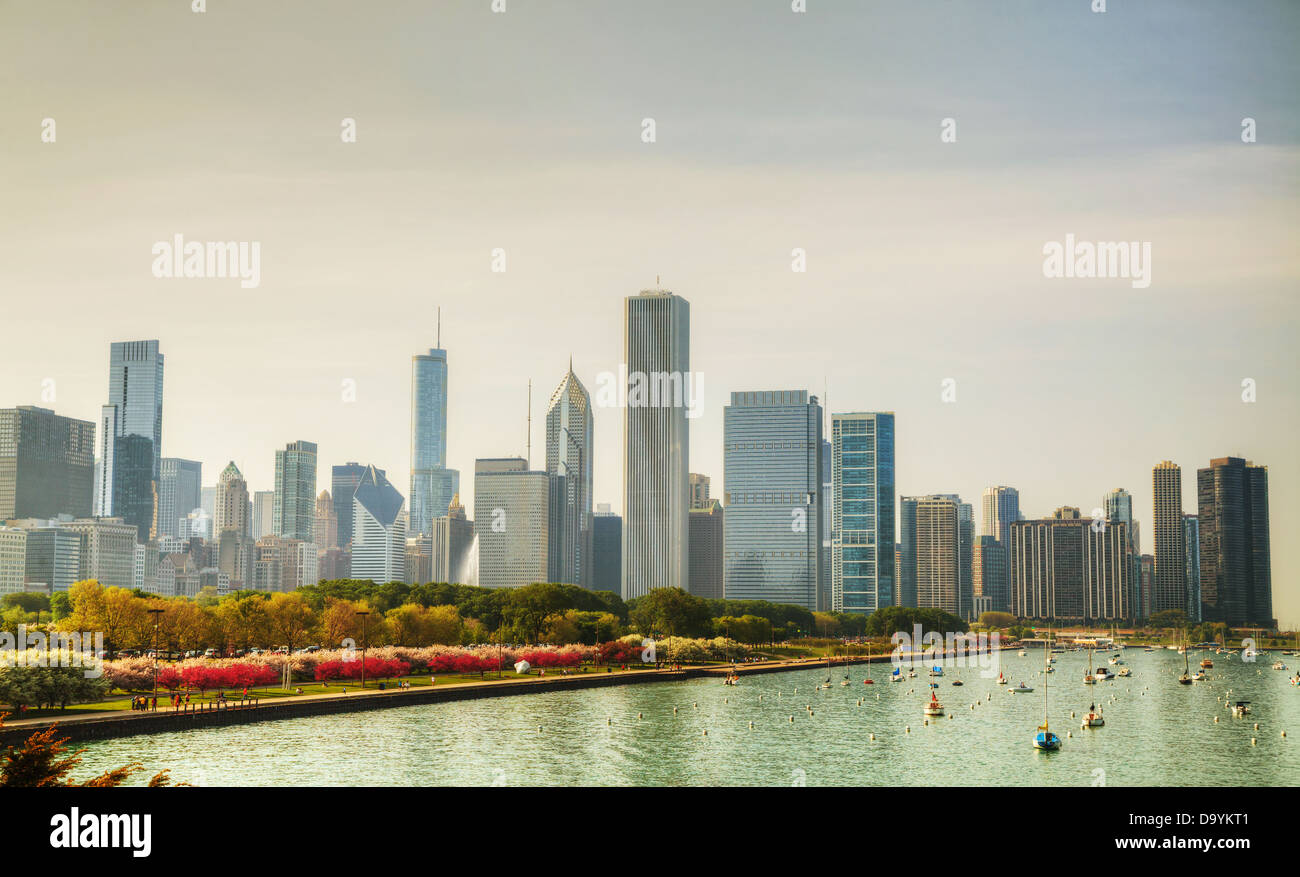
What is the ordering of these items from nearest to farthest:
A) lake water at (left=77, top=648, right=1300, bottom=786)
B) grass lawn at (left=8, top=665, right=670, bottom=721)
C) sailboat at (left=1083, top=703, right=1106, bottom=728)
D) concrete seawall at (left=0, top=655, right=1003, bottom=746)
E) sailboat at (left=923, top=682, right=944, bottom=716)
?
lake water at (left=77, top=648, right=1300, bottom=786), concrete seawall at (left=0, top=655, right=1003, bottom=746), grass lawn at (left=8, top=665, right=670, bottom=721), sailboat at (left=1083, top=703, right=1106, bottom=728), sailboat at (left=923, top=682, right=944, bottom=716)

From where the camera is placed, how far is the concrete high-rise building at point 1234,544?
178000 millimetres

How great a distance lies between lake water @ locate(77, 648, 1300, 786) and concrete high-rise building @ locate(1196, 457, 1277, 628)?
102 meters

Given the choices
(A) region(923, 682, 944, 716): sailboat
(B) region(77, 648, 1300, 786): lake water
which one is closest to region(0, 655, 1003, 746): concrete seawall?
(B) region(77, 648, 1300, 786): lake water

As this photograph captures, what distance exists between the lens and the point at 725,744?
56125 mm

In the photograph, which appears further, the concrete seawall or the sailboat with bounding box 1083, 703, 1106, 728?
the sailboat with bounding box 1083, 703, 1106, 728

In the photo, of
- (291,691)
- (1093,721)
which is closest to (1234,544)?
(1093,721)

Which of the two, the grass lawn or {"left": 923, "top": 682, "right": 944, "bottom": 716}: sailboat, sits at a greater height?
the grass lawn

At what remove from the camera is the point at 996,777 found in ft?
161

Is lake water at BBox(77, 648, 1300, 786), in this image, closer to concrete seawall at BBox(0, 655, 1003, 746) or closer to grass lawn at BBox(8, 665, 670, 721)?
concrete seawall at BBox(0, 655, 1003, 746)

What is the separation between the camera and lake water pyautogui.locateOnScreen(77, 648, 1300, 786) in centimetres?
4503

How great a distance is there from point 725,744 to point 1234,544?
162 metres

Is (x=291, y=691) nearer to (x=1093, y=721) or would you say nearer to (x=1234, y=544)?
(x=1093, y=721)

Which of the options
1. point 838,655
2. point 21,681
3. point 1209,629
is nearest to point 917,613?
point 838,655
